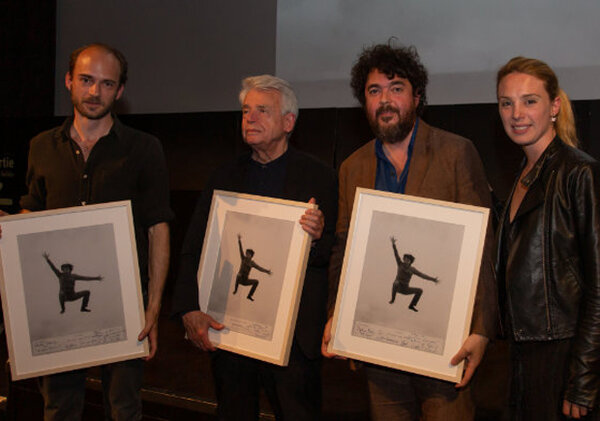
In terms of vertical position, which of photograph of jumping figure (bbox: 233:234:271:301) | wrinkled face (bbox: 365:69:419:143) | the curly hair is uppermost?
the curly hair

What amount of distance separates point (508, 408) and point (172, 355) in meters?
3.39

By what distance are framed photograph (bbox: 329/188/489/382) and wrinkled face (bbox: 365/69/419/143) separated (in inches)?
12.2

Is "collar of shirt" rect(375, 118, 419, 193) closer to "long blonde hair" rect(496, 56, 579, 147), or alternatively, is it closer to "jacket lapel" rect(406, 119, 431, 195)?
"jacket lapel" rect(406, 119, 431, 195)

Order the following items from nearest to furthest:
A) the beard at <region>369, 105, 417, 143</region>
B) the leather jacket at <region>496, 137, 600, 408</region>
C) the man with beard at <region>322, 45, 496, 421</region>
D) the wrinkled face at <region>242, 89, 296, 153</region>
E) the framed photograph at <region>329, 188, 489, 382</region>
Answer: the leather jacket at <region>496, 137, 600, 408</region>, the framed photograph at <region>329, 188, 489, 382</region>, the man with beard at <region>322, 45, 496, 421</region>, the beard at <region>369, 105, 417, 143</region>, the wrinkled face at <region>242, 89, 296, 153</region>

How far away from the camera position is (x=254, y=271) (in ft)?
7.41

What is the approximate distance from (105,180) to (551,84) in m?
1.85

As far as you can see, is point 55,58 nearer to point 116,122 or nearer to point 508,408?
point 116,122

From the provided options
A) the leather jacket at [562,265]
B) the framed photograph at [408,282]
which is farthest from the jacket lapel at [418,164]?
the leather jacket at [562,265]

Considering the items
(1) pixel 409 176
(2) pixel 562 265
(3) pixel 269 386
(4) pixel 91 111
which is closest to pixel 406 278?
(1) pixel 409 176

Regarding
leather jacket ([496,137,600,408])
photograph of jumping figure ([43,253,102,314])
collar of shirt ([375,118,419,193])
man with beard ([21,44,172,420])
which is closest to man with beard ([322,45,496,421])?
collar of shirt ([375,118,419,193])

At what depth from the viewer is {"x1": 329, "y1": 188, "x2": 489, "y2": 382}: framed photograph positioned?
2.00m

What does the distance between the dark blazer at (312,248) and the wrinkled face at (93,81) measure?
583mm

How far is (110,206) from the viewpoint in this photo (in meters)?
2.25

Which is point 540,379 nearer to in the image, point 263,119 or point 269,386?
point 269,386
